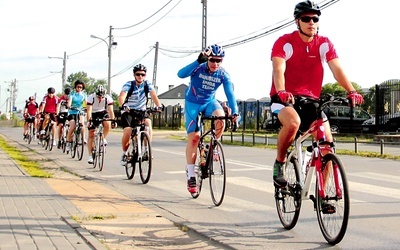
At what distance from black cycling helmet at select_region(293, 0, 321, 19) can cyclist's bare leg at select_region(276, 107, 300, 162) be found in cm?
89

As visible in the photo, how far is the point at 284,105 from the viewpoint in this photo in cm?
527

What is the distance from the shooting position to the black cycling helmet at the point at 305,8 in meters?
5.30

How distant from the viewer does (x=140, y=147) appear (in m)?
9.84

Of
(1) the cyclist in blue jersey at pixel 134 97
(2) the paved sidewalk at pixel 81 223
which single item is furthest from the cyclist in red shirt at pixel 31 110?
(2) the paved sidewalk at pixel 81 223

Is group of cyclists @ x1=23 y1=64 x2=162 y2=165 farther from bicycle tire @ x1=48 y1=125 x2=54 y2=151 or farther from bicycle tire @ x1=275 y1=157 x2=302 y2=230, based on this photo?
bicycle tire @ x1=275 y1=157 x2=302 y2=230

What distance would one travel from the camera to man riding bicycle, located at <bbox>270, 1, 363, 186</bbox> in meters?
5.24

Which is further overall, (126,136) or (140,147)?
(126,136)

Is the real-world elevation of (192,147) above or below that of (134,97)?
below

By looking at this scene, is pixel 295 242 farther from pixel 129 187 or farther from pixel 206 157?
pixel 129 187

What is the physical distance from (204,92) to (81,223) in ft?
8.25

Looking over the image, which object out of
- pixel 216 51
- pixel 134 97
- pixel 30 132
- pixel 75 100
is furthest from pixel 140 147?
pixel 30 132

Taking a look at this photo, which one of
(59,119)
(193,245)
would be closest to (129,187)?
(193,245)

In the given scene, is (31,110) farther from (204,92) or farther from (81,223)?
(81,223)

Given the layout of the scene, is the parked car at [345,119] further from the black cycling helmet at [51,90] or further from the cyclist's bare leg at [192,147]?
the cyclist's bare leg at [192,147]
